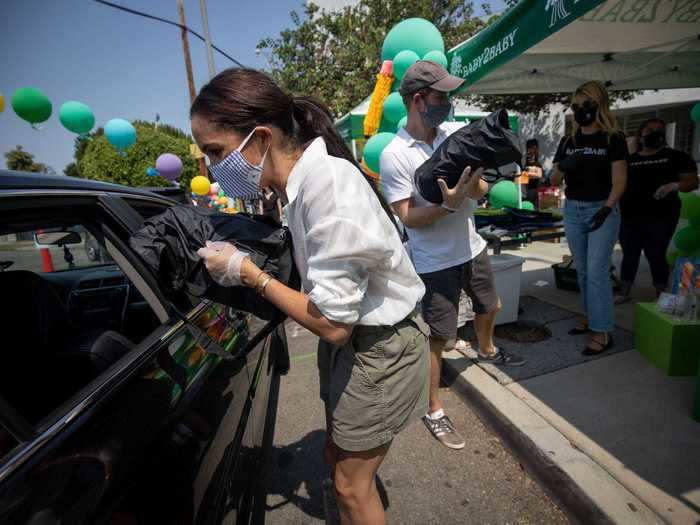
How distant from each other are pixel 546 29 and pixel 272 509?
3.35 metres

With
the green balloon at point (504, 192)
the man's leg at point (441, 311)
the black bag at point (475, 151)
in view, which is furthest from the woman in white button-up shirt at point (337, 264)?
the green balloon at point (504, 192)

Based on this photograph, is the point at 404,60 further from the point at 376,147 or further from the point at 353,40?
the point at 353,40

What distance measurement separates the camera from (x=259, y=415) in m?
2.00

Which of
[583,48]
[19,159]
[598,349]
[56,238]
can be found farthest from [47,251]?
[19,159]

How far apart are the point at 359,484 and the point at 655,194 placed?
154 inches

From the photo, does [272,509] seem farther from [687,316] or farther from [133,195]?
[687,316]

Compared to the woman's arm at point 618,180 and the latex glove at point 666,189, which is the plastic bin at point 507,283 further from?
the latex glove at point 666,189

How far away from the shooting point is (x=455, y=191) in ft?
6.07

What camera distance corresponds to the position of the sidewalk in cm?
173

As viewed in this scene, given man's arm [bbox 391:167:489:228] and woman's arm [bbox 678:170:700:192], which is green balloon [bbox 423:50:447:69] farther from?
woman's arm [bbox 678:170:700:192]

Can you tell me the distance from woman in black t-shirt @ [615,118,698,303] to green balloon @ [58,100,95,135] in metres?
7.79

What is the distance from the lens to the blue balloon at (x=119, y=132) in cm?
714

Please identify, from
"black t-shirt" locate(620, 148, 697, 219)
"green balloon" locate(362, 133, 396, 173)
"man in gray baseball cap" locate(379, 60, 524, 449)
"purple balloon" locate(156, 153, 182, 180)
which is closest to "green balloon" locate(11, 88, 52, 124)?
"purple balloon" locate(156, 153, 182, 180)

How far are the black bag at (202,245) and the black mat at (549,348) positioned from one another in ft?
7.16
